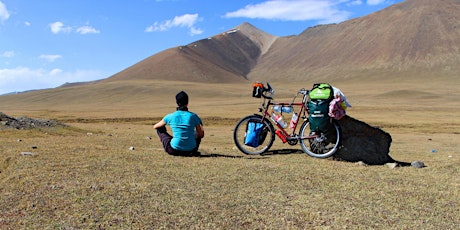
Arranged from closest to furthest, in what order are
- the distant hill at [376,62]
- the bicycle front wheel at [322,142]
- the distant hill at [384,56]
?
the bicycle front wheel at [322,142]
the distant hill at [376,62]
the distant hill at [384,56]

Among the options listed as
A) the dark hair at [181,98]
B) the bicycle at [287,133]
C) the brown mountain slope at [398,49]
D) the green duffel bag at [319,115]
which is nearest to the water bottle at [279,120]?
the bicycle at [287,133]

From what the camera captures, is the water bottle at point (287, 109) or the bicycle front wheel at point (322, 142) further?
the water bottle at point (287, 109)

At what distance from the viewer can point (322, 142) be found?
8.55 m

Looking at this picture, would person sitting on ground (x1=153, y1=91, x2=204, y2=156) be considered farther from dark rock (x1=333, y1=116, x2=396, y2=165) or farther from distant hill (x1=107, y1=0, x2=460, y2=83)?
distant hill (x1=107, y1=0, x2=460, y2=83)

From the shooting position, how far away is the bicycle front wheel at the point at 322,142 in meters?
8.41

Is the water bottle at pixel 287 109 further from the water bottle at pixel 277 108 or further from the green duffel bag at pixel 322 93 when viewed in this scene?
the green duffel bag at pixel 322 93

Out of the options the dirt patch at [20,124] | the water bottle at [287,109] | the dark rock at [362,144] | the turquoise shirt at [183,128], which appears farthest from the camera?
the dirt patch at [20,124]

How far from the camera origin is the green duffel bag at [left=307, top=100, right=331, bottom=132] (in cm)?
822

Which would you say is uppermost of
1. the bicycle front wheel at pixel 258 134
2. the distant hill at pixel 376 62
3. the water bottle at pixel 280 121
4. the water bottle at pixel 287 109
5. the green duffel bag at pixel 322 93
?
the distant hill at pixel 376 62

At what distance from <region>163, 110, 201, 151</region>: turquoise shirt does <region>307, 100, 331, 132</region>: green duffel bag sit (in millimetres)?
2363

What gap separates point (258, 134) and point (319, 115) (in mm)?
1522

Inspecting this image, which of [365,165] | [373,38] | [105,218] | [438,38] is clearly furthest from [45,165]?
[373,38]

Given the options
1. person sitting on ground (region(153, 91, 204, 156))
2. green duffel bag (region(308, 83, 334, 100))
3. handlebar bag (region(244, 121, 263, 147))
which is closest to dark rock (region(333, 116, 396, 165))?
green duffel bag (region(308, 83, 334, 100))

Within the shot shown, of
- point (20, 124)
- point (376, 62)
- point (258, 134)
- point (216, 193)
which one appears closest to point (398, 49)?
point (376, 62)
